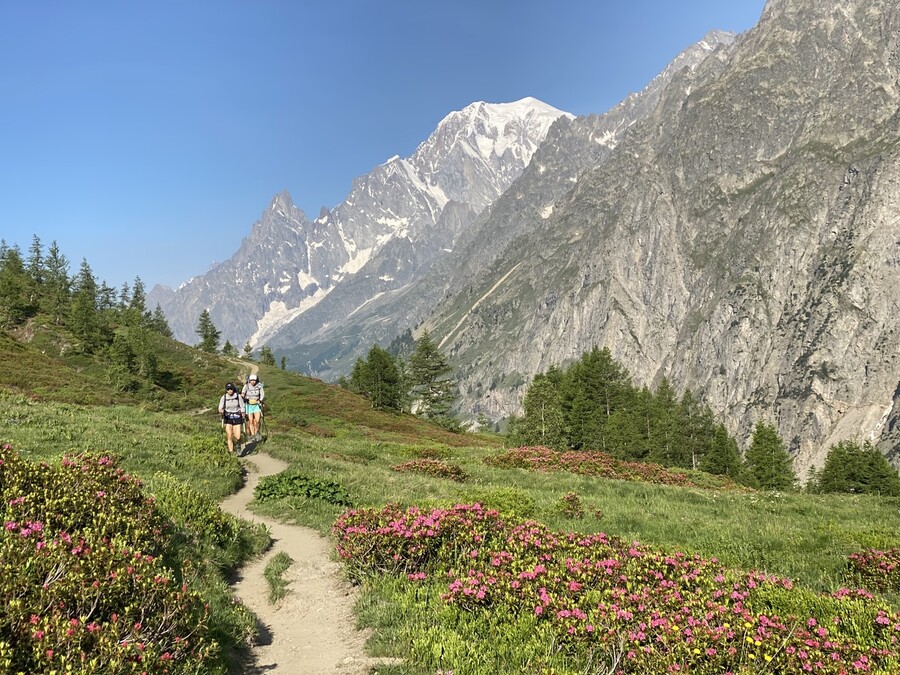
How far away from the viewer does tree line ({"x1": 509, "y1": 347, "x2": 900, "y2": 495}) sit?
208 ft

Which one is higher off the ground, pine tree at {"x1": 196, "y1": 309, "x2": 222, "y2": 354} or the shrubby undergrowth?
pine tree at {"x1": 196, "y1": 309, "x2": 222, "y2": 354}

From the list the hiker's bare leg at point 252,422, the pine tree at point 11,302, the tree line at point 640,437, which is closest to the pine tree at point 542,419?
the tree line at point 640,437

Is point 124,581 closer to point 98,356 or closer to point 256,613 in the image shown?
point 256,613

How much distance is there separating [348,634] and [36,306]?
299ft

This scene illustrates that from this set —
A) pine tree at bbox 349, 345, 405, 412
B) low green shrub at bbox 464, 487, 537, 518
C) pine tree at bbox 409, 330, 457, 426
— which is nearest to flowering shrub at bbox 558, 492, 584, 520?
low green shrub at bbox 464, 487, 537, 518

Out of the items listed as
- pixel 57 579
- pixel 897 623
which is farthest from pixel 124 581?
pixel 897 623

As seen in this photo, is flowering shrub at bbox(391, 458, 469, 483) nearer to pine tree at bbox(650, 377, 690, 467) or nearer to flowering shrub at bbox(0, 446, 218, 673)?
flowering shrub at bbox(0, 446, 218, 673)

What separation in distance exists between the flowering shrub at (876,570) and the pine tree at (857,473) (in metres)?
56.7

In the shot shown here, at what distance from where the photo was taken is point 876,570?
10.4 meters

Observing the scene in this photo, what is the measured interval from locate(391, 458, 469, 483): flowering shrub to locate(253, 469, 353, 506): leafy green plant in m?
7.13

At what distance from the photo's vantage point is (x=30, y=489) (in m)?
8.30

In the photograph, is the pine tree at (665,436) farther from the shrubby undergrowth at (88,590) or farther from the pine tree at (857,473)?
the shrubby undergrowth at (88,590)

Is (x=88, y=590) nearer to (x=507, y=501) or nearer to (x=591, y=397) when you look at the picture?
(x=507, y=501)

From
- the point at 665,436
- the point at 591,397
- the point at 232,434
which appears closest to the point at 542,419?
the point at 591,397
